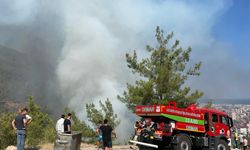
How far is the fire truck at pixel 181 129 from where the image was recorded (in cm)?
1669

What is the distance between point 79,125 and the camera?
1030 inches

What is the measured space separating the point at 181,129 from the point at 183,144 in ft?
2.28

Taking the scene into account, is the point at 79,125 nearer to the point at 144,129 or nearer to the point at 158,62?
the point at 158,62

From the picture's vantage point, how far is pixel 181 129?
1692 cm

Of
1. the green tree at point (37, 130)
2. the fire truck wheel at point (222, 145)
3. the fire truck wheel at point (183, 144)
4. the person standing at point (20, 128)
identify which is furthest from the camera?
the green tree at point (37, 130)

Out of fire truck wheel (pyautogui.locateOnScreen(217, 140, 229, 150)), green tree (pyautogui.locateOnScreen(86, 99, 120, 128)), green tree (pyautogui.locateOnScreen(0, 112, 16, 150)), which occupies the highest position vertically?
green tree (pyautogui.locateOnScreen(86, 99, 120, 128))

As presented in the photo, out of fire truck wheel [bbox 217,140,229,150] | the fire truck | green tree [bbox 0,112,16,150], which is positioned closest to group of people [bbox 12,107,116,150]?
the fire truck

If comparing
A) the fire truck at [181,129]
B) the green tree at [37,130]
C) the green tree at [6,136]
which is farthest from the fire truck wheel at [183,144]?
the green tree at [6,136]

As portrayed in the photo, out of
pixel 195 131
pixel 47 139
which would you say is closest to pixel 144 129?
pixel 195 131

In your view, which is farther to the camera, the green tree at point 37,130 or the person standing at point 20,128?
the green tree at point 37,130

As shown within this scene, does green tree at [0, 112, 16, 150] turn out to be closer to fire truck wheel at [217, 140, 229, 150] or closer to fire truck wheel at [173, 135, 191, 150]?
fire truck wheel at [173, 135, 191, 150]

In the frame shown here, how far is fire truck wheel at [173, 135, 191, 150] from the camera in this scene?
1659 cm

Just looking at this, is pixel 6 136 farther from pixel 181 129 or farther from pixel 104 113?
pixel 104 113

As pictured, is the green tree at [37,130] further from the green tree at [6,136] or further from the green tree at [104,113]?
the green tree at [104,113]
